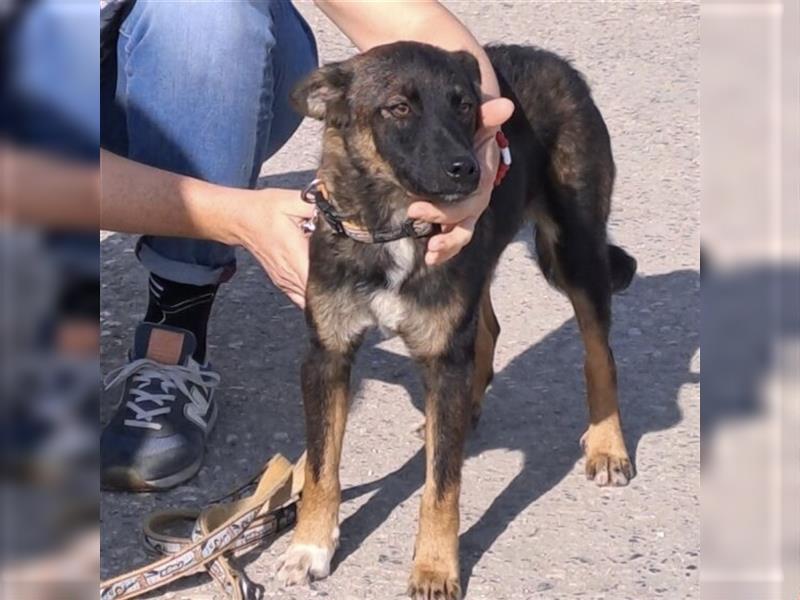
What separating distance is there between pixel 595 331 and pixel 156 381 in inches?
47.1

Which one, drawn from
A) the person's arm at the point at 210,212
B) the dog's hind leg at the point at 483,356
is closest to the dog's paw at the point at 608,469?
the dog's hind leg at the point at 483,356

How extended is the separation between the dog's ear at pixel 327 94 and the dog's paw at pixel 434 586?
1.05 meters

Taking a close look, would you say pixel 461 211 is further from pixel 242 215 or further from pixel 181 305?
pixel 181 305

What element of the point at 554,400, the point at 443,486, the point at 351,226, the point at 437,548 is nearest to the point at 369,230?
the point at 351,226

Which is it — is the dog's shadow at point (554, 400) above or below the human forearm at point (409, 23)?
below

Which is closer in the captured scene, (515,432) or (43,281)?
(43,281)

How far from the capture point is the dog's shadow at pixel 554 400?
128 inches

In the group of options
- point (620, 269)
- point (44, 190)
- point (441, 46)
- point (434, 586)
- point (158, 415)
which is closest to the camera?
point (44, 190)

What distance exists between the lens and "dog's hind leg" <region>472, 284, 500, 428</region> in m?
3.68

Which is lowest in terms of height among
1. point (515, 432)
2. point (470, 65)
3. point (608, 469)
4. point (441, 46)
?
point (608, 469)

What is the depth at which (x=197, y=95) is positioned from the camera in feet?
11.3

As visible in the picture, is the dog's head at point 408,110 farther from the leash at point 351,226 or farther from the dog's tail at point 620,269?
the dog's tail at point 620,269

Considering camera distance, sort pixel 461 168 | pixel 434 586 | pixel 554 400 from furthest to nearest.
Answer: pixel 554 400
pixel 434 586
pixel 461 168

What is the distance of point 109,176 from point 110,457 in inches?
28.4
